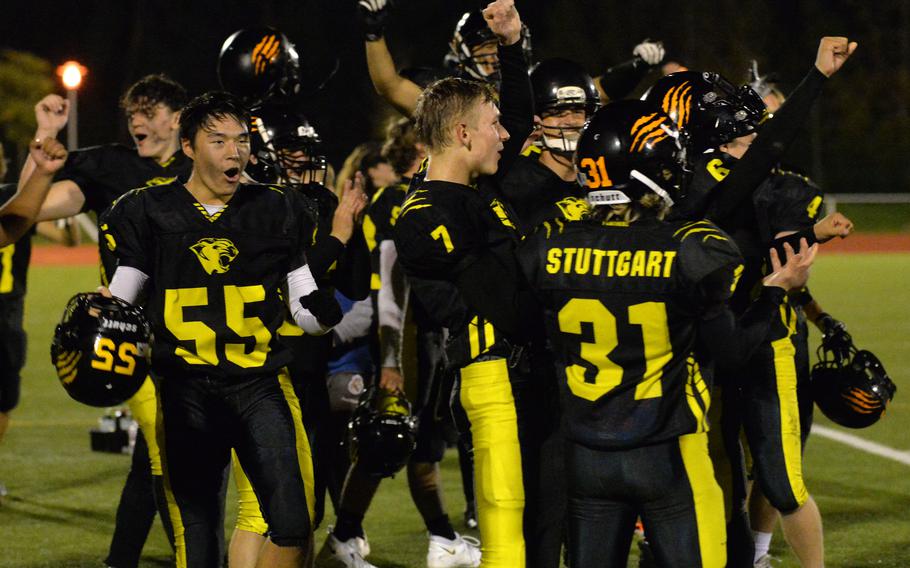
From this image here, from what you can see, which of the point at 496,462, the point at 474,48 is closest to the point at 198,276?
the point at 496,462

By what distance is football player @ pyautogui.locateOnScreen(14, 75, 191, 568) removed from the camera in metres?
5.26

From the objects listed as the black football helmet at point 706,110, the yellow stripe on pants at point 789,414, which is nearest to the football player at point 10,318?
the black football helmet at point 706,110

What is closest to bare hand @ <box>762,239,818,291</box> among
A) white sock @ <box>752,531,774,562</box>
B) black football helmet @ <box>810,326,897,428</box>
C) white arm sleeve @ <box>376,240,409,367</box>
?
black football helmet @ <box>810,326,897,428</box>

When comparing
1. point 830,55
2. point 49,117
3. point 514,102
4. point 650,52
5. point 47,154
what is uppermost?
point 650,52

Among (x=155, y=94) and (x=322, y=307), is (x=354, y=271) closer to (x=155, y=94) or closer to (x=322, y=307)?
(x=322, y=307)

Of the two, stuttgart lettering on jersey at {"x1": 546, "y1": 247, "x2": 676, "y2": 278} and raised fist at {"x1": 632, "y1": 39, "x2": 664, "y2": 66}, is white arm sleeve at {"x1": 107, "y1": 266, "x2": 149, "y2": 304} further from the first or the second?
A: raised fist at {"x1": 632, "y1": 39, "x2": 664, "y2": 66}

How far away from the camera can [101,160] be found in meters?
5.54

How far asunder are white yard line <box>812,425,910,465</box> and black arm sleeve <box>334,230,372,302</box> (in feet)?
13.6

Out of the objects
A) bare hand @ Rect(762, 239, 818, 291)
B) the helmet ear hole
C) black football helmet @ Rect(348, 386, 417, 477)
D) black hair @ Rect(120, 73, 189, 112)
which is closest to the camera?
bare hand @ Rect(762, 239, 818, 291)

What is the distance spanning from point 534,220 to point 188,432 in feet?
4.48

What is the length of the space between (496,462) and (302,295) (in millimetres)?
871

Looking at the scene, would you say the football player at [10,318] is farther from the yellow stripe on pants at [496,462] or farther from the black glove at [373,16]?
the yellow stripe on pants at [496,462]

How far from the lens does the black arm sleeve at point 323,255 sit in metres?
4.77

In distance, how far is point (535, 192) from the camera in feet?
15.5
